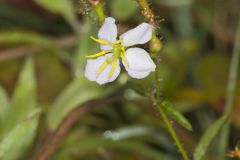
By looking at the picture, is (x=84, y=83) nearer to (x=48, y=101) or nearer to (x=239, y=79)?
(x=48, y=101)

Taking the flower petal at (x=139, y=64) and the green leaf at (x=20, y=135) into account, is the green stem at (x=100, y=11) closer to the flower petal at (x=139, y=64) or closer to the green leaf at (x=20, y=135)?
the flower petal at (x=139, y=64)

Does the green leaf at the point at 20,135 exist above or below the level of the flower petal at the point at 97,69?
below

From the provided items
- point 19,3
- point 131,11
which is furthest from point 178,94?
point 19,3

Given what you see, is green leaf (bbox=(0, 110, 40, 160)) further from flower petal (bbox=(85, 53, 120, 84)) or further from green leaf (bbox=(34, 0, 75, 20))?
green leaf (bbox=(34, 0, 75, 20))

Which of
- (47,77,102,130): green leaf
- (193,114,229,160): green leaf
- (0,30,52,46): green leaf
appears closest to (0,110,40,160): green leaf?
(47,77,102,130): green leaf

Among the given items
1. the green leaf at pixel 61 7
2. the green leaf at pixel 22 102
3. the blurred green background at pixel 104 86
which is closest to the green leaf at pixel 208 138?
the blurred green background at pixel 104 86

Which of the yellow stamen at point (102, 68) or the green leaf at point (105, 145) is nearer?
the yellow stamen at point (102, 68)

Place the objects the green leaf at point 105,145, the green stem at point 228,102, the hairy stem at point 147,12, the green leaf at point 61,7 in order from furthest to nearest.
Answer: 1. the green leaf at point 61,7
2. the green leaf at point 105,145
3. the green stem at point 228,102
4. the hairy stem at point 147,12
